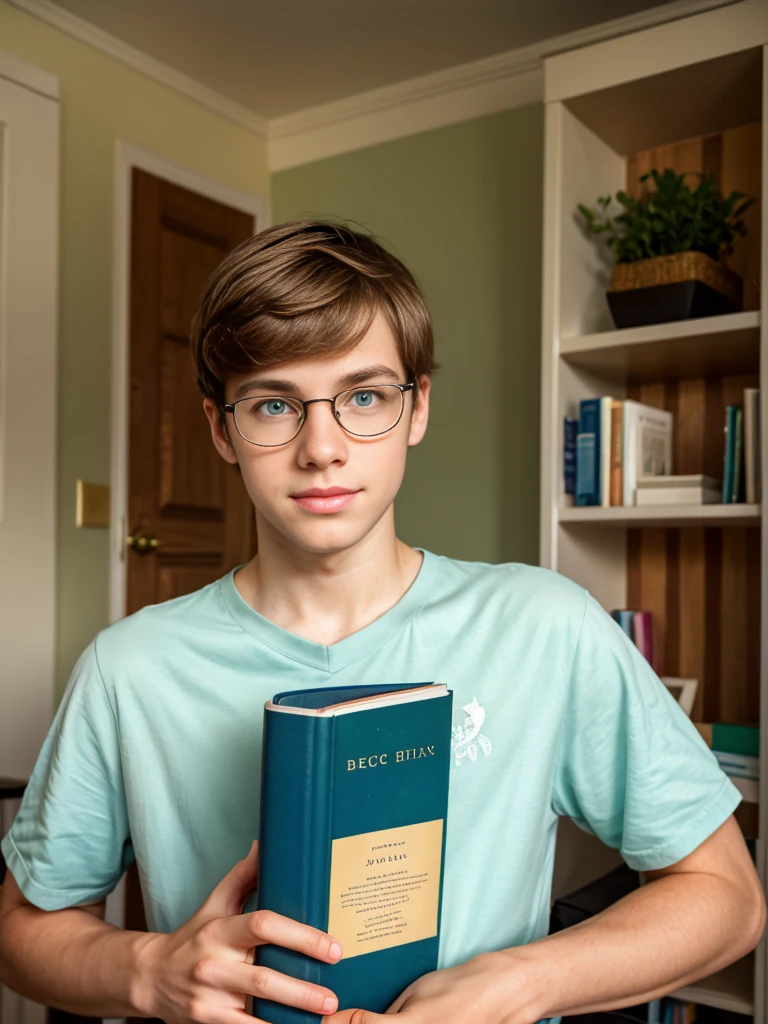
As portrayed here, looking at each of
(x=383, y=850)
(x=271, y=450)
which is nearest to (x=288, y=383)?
(x=271, y=450)

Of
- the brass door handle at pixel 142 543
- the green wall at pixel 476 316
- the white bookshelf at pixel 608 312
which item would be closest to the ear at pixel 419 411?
the white bookshelf at pixel 608 312

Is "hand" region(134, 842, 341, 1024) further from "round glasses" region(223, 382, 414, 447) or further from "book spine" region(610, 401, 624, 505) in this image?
"book spine" region(610, 401, 624, 505)

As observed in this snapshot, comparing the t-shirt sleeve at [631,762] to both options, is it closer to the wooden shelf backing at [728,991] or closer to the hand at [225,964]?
the hand at [225,964]

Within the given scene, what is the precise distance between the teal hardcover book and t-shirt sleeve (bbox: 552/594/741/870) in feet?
1.03

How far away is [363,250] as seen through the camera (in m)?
1.14

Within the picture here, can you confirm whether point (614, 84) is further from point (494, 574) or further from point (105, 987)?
point (105, 987)

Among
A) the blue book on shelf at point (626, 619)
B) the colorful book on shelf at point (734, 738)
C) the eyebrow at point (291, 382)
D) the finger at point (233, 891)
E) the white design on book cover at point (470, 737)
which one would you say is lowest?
the colorful book on shelf at point (734, 738)

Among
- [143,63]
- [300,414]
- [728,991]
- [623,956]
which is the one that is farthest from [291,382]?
[143,63]

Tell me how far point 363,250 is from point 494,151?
6.90 ft

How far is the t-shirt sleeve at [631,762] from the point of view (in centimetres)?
105

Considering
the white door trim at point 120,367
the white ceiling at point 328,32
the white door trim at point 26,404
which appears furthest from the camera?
the white door trim at point 120,367

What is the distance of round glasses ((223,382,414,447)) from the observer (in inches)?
41.0

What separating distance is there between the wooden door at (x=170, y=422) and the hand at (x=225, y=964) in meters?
2.18

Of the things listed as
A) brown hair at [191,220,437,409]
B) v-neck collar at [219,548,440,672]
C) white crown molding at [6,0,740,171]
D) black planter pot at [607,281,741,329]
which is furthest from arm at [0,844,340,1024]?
white crown molding at [6,0,740,171]
